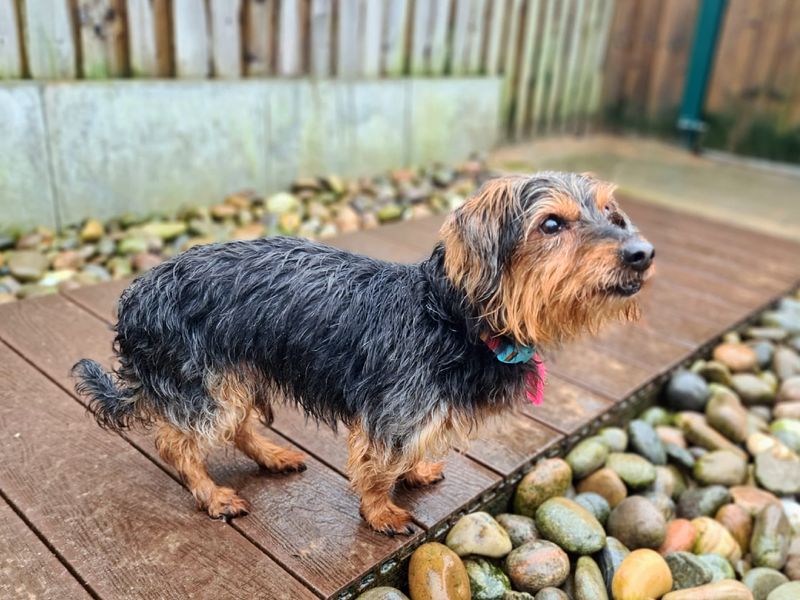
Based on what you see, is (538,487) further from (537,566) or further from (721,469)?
(721,469)

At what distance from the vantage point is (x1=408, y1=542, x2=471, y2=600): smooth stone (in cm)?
271

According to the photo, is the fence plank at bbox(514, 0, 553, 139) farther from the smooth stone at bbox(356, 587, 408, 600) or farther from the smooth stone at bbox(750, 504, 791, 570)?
the smooth stone at bbox(356, 587, 408, 600)

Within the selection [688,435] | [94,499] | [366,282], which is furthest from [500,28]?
[94,499]

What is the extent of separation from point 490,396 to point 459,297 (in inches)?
16.1

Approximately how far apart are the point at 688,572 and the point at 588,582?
52cm

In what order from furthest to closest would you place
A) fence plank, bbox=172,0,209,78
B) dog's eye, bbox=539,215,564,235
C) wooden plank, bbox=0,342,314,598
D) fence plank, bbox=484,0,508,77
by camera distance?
1. fence plank, bbox=484,0,508,77
2. fence plank, bbox=172,0,209,78
3. wooden plank, bbox=0,342,314,598
4. dog's eye, bbox=539,215,564,235

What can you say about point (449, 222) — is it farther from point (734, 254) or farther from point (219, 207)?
point (734, 254)

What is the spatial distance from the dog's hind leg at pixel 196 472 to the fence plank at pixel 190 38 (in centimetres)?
397

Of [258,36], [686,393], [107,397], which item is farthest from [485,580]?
[258,36]

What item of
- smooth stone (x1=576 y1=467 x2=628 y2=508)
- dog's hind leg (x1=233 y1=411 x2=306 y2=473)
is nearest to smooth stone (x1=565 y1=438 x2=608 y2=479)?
smooth stone (x1=576 y1=467 x2=628 y2=508)

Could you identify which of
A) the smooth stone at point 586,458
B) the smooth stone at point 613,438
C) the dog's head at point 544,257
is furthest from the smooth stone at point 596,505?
the dog's head at point 544,257

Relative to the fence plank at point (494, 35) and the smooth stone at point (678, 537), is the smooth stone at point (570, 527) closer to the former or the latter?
the smooth stone at point (678, 537)

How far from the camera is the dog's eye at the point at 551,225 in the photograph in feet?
7.77

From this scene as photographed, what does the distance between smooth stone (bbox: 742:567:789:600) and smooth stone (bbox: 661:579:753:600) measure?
29 centimetres
